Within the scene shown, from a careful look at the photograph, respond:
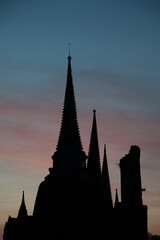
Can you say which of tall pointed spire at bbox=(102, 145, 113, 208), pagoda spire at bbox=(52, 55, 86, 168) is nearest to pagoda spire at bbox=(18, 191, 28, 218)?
pagoda spire at bbox=(52, 55, 86, 168)

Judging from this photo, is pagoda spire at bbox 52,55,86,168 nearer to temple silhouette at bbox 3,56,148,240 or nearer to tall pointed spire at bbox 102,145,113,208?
temple silhouette at bbox 3,56,148,240

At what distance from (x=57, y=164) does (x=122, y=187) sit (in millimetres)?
28045

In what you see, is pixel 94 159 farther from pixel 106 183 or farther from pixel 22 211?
pixel 22 211

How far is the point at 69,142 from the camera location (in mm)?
64250

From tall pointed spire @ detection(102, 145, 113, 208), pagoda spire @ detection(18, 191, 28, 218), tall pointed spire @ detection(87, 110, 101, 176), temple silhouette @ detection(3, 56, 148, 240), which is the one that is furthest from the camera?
tall pointed spire @ detection(87, 110, 101, 176)

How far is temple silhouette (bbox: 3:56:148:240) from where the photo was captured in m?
54.6

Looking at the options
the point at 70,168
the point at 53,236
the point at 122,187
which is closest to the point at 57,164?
the point at 70,168

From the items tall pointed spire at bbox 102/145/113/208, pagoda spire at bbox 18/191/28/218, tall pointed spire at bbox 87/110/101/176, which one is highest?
tall pointed spire at bbox 87/110/101/176

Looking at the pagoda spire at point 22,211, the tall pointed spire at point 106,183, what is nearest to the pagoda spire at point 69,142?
the tall pointed spire at point 106,183

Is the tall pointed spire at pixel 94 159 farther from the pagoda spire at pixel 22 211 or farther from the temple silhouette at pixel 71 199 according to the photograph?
the pagoda spire at pixel 22 211

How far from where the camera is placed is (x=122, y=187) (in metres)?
36.5

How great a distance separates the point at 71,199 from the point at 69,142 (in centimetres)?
837

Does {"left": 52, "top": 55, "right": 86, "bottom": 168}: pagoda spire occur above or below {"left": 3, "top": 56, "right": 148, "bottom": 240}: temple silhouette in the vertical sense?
above

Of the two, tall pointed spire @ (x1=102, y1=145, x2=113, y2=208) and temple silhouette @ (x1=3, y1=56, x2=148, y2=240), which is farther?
tall pointed spire @ (x1=102, y1=145, x2=113, y2=208)
